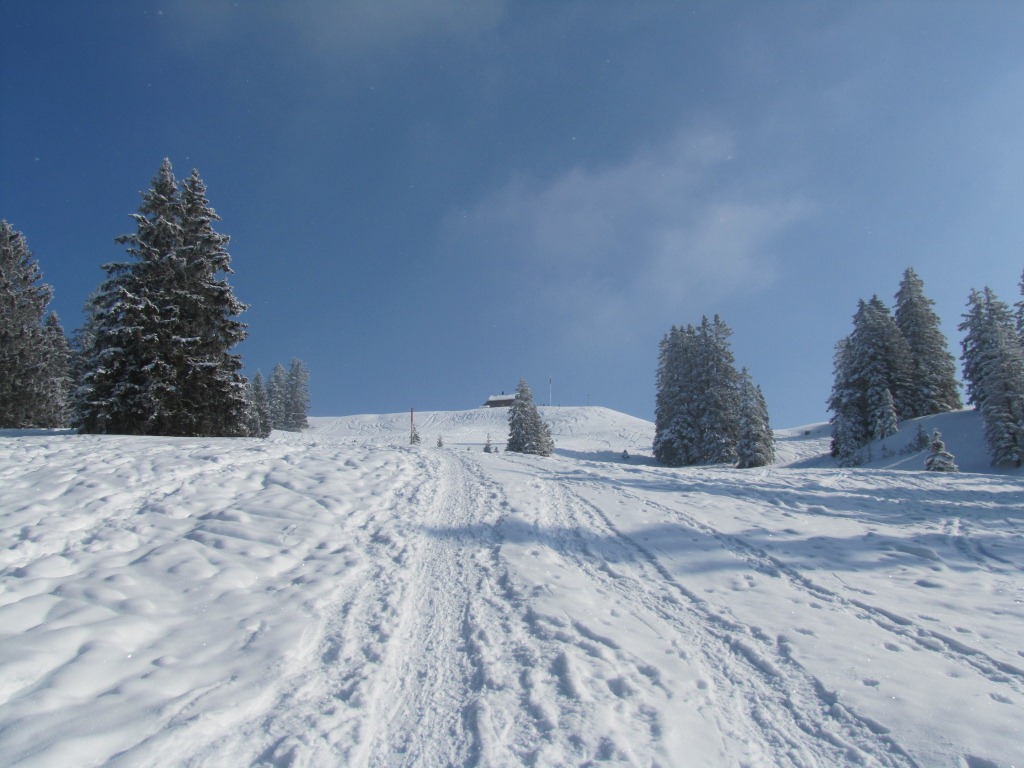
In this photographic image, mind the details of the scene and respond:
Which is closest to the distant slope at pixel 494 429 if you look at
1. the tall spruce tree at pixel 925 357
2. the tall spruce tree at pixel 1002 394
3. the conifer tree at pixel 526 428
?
the conifer tree at pixel 526 428

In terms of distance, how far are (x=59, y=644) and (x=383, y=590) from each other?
9.45ft

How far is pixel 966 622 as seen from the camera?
5102 mm

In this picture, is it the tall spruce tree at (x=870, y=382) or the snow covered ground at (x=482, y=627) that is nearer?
the snow covered ground at (x=482, y=627)

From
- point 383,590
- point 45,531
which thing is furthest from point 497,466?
point 45,531

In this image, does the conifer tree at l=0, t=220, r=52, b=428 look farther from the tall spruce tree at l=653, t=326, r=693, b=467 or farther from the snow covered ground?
the tall spruce tree at l=653, t=326, r=693, b=467

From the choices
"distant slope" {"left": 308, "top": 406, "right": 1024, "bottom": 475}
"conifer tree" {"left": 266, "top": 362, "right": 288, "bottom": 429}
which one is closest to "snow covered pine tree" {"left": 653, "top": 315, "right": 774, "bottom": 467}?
"distant slope" {"left": 308, "top": 406, "right": 1024, "bottom": 475}

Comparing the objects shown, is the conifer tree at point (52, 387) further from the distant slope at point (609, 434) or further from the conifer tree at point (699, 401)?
the conifer tree at point (699, 401)

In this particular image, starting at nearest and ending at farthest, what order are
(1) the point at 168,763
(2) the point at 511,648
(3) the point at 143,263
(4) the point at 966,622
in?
(1) the point at 168,763 < (2) the point at 511,648 < (4) the point at 966,622 < (3) the point at 143,263

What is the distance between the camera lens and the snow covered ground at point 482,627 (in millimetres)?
3221

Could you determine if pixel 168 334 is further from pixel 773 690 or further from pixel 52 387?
pixel 773 690

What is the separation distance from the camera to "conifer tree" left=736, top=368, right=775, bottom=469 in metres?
32.9

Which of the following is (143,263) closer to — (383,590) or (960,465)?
(383,590)

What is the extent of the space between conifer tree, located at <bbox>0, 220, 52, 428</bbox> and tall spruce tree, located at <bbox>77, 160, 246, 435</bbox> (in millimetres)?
10573

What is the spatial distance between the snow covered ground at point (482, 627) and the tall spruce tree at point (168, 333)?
25.6ft
